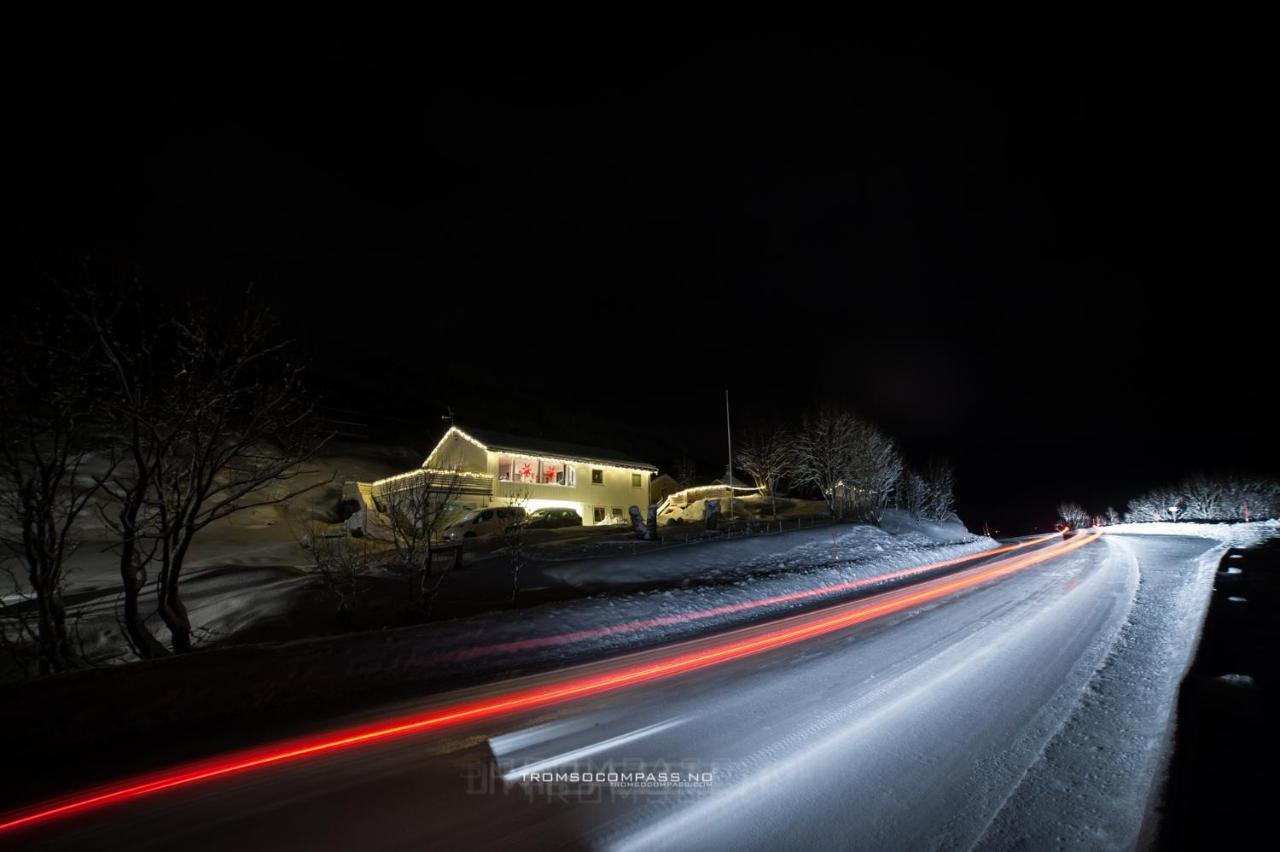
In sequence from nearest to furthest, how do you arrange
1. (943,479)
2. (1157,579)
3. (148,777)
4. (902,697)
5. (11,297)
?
(148,777) → (902,697) → (11,297) → (1157,579) → (943,479)

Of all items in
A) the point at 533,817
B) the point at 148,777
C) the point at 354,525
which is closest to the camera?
the point at 533,817

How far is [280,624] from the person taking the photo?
44.1ft

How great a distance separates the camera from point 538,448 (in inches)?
1569

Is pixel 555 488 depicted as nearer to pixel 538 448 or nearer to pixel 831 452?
pixel 538 448

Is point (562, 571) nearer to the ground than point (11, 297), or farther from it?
nearer to the ground

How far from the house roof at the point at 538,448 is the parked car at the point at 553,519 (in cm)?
482

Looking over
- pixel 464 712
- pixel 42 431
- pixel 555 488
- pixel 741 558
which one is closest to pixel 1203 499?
pixel 555 488

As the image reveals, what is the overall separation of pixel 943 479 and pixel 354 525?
47.5 meters

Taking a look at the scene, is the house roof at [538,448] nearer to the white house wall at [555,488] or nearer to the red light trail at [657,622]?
the white house wall at [555,488]

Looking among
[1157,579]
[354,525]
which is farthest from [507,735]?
[354,525]

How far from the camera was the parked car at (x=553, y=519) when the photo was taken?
34125 mm

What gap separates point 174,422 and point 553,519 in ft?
88.3

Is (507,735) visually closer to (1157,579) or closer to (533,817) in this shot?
(533,817)

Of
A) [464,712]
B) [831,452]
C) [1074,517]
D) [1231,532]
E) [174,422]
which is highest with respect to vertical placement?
[174,422]
